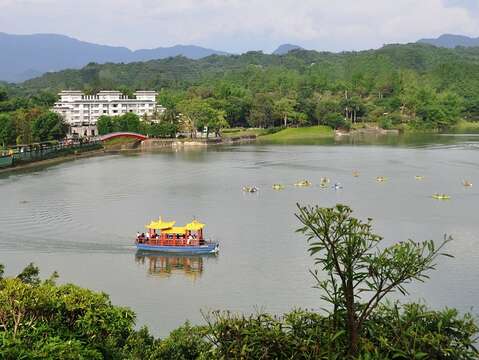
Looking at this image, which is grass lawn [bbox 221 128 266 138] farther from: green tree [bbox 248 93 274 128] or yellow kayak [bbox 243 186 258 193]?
yellow kayak [bbox 243 186 258 193]

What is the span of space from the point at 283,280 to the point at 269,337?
8984 millimetres

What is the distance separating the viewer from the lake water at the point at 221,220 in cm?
1633

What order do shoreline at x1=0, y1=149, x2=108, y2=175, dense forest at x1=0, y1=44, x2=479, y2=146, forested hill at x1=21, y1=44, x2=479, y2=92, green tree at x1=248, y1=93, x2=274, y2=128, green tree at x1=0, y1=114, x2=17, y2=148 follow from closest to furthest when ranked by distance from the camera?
shoreline at x1=0, y1=149, x2=108, y2=175
green tree at x1=0, y1=114, x2=17, y2=148
green tree at x1=248, y1=93, x2=274, y2=128
dense forest at x1=0, y1=44, x2=479, y2=146
forested hill at x1=21, y1=44, x2=479, y2=92

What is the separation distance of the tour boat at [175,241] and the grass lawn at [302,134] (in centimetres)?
4728

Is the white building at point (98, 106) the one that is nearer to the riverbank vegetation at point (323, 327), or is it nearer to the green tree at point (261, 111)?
the green tree at point (261, 111)

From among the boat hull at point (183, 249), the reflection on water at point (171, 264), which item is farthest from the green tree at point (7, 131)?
the reflection on water at point (171, 264)

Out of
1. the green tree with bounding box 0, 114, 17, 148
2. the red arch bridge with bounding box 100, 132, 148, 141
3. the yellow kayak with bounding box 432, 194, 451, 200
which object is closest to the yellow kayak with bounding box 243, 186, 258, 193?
the yellow kayak with bounding box 432, 194, 451, 200

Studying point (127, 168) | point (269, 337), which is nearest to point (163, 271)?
point (269, 337)

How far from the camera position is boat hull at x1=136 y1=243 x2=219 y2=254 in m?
19.9

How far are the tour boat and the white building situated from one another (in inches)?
2140

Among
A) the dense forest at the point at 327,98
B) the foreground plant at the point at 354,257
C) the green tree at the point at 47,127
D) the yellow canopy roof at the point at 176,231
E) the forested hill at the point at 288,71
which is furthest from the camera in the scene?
the forested hill at the point at 288,71

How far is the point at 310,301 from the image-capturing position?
15562mm

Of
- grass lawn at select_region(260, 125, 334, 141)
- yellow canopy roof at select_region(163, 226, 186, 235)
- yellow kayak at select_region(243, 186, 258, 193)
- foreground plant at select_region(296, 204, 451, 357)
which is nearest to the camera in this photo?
foreground plant at select_region(296, 204, 451, 357)

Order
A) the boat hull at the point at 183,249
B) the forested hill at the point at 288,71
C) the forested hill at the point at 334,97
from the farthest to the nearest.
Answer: the forested hill at the point at 288,71
the forested hill at the point at 334,97
the boat hull at the point at 183,249
